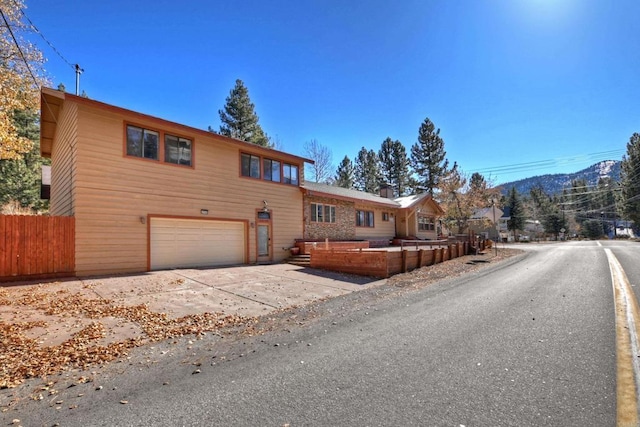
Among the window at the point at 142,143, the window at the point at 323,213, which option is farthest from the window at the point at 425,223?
the window at the point at 142,143

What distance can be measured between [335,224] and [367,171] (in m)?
30.4

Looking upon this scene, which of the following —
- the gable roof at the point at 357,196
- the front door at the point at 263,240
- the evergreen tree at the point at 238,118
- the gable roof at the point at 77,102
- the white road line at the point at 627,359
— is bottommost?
the white road line at the point at 627,359

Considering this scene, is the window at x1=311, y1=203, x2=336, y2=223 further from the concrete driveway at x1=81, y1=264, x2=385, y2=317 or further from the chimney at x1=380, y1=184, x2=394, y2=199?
the chimney at x1=380, y1=184, x2=394, y2=199

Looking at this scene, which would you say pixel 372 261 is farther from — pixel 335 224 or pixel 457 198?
pixel 457 198

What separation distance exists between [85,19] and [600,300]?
17.2 meters

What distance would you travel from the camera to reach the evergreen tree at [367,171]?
48156 mm

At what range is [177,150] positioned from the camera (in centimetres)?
1314

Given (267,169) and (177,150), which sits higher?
(177,150)

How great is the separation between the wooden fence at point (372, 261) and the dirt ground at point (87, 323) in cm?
207

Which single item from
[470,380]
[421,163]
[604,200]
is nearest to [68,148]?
[470,380]

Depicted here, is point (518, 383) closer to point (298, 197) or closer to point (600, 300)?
point (600, 300)

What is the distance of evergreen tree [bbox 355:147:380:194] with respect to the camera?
48.2 meters

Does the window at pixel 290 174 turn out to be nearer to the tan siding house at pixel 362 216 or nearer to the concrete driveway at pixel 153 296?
the tan siding house at pixel 362 216

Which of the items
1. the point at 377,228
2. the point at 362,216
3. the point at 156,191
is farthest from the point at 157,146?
the point at 377,228
